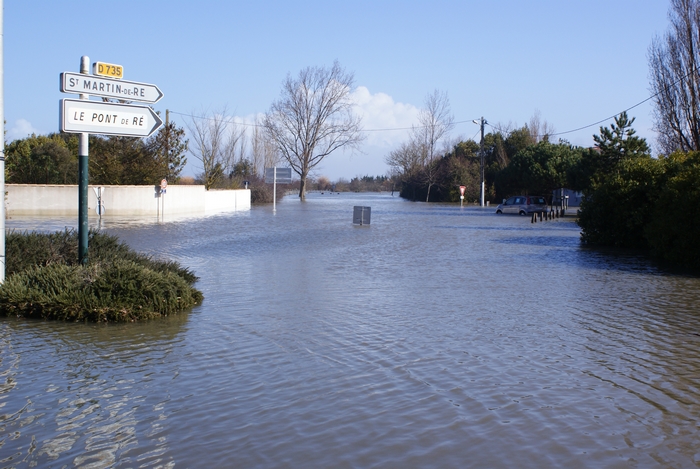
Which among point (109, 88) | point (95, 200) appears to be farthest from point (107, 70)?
point (95, 200)

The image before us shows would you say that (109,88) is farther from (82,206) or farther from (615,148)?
(615,148)

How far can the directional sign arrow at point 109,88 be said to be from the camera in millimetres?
10031

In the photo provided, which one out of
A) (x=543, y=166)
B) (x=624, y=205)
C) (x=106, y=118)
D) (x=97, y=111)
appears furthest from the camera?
(x=543, y=166)

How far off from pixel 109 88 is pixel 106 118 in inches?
20.1

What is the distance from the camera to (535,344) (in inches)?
333

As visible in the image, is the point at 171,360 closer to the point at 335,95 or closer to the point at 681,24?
the point at 681,24

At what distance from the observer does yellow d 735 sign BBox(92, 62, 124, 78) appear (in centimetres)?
1043

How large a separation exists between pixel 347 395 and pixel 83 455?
2.43 metres

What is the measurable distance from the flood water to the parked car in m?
35.5

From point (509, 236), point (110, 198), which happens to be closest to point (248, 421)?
point (509, 236)

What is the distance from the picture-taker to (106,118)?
1035 cm

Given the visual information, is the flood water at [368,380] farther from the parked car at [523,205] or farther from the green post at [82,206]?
the parked car at [523,205]

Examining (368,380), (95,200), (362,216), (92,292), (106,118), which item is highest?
(106,118)

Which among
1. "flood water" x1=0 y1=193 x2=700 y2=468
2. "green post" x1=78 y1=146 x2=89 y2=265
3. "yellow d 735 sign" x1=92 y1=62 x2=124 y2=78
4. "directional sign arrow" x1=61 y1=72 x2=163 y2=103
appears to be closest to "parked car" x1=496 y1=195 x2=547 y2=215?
"flood water" x1=0 y1=193 x2=700 y2=468
